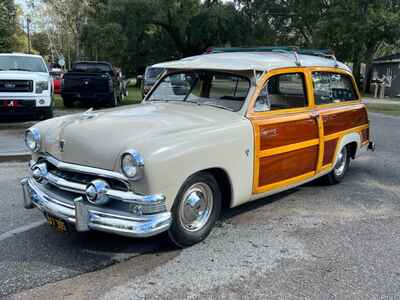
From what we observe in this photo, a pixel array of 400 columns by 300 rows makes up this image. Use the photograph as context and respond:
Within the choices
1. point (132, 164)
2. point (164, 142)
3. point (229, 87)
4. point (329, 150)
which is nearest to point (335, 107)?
point (329, 150)

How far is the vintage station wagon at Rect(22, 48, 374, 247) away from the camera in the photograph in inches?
145

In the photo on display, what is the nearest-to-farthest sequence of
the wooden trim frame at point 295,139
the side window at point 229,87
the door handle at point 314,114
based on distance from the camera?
the wooden trim frame at point 295,139, the side window at point 229,87, the door handle at point 314,114

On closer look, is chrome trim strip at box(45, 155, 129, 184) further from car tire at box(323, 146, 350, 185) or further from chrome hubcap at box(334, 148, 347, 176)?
chrome hubcap at box(334, 148, 347, 176)

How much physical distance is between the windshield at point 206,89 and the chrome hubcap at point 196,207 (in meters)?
1.06

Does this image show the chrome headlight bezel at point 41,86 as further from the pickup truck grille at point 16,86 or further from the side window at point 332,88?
the side window at point 332,88

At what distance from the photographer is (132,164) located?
3.64 metres

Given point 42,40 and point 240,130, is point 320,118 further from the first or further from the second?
point 42,40

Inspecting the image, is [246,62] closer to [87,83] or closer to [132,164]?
[132,164]

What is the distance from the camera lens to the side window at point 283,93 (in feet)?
16.2

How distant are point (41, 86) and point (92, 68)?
6367 millimetres

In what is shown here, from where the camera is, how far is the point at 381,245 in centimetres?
440

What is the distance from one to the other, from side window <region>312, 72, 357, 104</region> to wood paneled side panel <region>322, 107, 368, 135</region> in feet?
0.68

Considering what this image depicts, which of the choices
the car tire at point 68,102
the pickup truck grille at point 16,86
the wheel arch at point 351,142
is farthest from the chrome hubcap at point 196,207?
the car tire at point 68,102

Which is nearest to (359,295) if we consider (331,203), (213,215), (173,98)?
(213,215)
